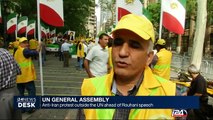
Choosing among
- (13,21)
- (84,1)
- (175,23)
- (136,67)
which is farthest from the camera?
(84,1)

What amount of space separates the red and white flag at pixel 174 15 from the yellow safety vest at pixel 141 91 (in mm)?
7220

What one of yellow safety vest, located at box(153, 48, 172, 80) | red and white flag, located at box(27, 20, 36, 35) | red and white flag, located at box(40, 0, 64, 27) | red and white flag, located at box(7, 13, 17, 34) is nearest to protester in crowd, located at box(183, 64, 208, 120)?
yellow safety vest, located at box(153, 48, 172, 80)

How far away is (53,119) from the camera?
774cm

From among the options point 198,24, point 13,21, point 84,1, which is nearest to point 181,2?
point 198,24

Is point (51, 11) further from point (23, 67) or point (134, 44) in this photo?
point (134, 44)

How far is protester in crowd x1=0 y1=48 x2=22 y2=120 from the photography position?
12.1 ft

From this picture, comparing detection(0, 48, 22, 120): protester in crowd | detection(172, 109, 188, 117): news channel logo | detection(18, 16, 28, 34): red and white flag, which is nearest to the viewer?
detection(172, 109, 188, 117): news channel logo

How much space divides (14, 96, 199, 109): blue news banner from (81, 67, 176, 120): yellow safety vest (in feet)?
0.49

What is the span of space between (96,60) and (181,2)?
3.22 metres

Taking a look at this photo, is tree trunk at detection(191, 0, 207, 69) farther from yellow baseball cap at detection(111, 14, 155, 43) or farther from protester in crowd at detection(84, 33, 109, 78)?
yellow baseball cap at detection(111, 14, 155, 43)

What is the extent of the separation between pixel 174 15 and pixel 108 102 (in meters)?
8.15

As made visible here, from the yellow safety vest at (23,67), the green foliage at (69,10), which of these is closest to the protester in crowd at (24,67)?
the yellow safety vest at (23,67)

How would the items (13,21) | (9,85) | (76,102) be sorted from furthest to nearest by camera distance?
(13,21) → (9,85) → (76,102)

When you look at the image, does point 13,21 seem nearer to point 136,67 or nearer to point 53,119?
point 53,119
